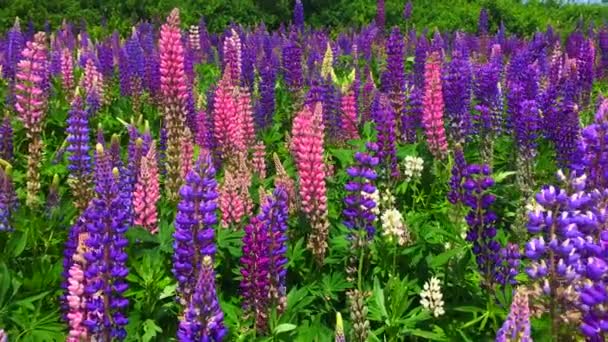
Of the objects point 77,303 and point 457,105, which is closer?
point 77,303

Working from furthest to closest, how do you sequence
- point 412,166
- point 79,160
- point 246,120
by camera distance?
point 246,120, point 412,166, point 79,160

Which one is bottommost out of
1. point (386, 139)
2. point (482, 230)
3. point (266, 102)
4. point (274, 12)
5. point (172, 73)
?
point (482, 230)

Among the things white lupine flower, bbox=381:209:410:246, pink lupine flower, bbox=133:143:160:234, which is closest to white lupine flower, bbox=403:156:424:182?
white lupine flower, bbox=381:209:410:246

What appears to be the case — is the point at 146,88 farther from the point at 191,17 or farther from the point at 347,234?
the point at 191,17

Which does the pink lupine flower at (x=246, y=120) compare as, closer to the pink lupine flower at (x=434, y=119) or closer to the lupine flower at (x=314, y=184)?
the pink lupine flower at (x=434, y=119)

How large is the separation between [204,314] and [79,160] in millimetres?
2455

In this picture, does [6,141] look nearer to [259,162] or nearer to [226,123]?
[226,123]

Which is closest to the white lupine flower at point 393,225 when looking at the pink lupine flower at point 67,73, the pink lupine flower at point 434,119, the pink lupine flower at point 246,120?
the pink lupine flower at point 434,119

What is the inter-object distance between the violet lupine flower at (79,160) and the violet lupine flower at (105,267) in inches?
59.1

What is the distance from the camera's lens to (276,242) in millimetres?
3416

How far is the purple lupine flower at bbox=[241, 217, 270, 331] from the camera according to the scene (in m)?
3.36

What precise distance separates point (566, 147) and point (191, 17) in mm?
10581

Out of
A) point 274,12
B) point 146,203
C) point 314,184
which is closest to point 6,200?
point 146,203

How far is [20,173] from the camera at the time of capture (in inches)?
224
